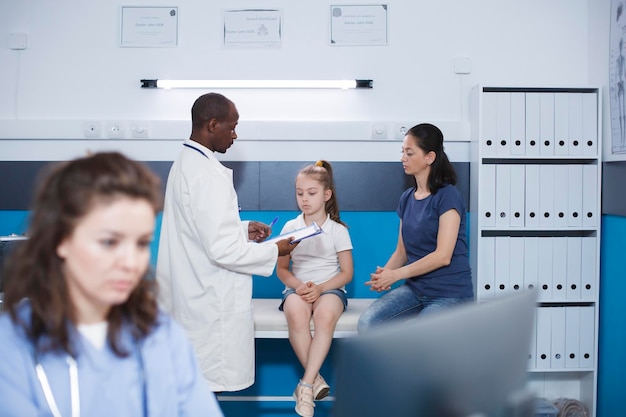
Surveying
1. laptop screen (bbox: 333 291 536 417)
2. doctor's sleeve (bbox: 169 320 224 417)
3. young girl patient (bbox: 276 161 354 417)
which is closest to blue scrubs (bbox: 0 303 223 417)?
doctor's sleeve (bbox: 169 320 224 417)

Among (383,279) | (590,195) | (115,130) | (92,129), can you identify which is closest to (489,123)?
(590,195)

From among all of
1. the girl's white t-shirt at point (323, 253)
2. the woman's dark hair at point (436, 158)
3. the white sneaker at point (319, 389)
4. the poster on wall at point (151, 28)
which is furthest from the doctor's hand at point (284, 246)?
the poster on wall at point (151, 28)

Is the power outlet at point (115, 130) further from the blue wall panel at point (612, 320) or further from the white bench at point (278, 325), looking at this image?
the blue wall panel at point (612, 320)

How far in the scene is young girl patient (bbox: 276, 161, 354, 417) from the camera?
2.58 meters

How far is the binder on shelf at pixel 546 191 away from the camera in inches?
115

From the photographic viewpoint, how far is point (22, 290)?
1.05 m

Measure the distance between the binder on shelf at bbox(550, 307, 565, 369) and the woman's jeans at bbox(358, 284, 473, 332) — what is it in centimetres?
55

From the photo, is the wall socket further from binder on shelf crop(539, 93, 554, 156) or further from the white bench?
binder on shelf crop(539, 93, 554, 156)

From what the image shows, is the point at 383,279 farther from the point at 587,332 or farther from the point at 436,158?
the point at 587,332

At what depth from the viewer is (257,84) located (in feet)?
10.2

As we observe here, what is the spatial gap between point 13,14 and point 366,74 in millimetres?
1764

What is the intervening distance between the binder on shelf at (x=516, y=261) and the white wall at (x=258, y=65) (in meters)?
0.58

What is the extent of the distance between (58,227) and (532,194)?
7.83 ft

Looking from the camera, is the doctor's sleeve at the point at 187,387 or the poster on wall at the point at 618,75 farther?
the poster on wall at the point at 618,75
